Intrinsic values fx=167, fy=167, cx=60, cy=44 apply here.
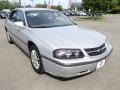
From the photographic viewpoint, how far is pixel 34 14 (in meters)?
4.71

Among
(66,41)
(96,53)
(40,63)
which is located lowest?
(40,63)

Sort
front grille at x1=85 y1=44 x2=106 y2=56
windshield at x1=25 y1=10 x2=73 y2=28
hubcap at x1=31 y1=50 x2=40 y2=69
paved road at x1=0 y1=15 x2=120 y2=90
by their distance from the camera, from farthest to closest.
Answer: windshield at x1=25 y1=10 x2=73 y2=28 < hubcap at x1=31 y1=50 x2=40 y2=69 < paved road at x1=0 y1=15 x2=120 y2=90 < front grille at x1=85 y1=44 x2=106 y2=56

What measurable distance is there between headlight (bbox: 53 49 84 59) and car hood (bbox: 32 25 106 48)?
8 cm

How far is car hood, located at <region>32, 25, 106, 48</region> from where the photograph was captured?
3.24 m

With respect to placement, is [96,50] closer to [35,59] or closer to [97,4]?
[35,59]

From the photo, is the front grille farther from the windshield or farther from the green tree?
the green tree

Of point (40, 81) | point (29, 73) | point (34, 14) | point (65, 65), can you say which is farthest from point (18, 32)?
point (65, 65)

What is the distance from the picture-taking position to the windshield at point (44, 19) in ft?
14.5

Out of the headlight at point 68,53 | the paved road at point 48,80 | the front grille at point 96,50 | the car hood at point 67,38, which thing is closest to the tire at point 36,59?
the paved road at point 48,80

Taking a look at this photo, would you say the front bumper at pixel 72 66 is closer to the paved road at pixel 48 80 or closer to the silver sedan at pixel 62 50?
the silver sedan at pixel 62 50

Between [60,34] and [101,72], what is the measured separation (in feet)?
4.46

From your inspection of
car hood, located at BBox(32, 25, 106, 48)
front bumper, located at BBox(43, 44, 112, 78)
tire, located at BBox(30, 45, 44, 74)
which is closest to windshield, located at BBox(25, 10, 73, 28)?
car hood, located at BBox(32, 25, 106, 48)

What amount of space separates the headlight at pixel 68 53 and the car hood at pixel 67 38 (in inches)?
3.3

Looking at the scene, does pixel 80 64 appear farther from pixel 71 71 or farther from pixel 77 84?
pixel 77 84
